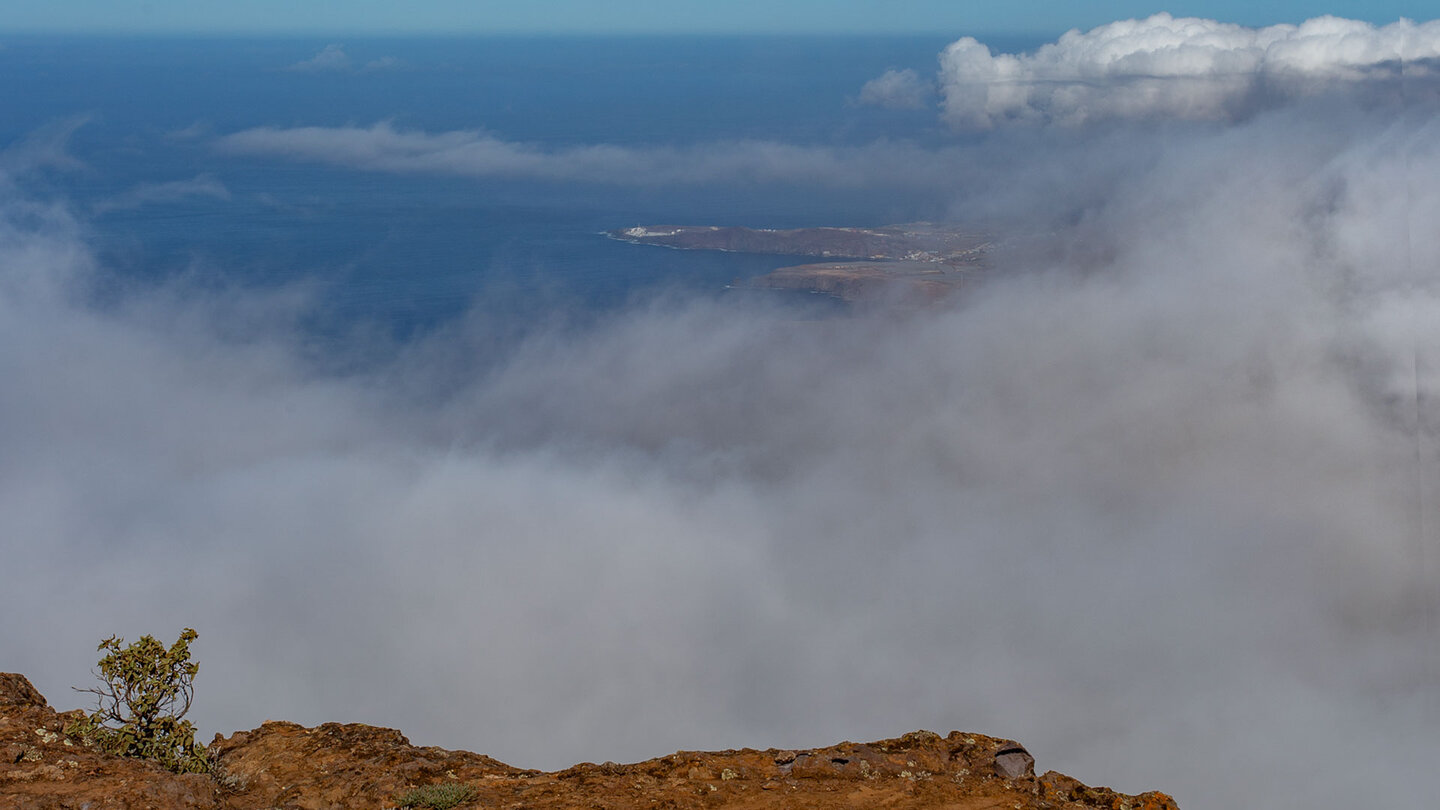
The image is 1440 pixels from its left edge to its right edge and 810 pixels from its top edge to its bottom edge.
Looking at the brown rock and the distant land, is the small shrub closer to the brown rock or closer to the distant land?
the brown rock

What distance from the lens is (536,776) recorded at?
37.6 ft

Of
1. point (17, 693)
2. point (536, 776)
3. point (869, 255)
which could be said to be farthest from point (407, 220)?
point (536, 776)

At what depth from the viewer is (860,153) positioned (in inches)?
6914

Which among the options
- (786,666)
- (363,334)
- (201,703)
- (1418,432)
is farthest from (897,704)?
(363,334)

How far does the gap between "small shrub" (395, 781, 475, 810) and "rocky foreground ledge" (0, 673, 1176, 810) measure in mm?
135

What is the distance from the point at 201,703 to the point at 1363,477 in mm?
74352

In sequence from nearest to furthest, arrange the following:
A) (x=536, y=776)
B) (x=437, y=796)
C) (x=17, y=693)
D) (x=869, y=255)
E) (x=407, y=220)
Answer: (x=437, y=796), (x=536, y=776), (x=17, y=693), (x=869, y=255), (x=407, y=220)

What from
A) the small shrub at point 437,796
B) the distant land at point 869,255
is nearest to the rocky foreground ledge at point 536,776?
the small shrub at point 437,796

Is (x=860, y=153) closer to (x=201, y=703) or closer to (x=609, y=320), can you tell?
(x=609, y=320)

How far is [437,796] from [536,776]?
144cm

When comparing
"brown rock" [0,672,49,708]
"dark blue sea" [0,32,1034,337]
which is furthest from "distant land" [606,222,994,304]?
"brown rock" [0,672,49,708]

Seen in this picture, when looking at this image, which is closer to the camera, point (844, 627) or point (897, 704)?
point (897, 704)

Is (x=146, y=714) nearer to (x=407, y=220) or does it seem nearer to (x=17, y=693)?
(x=17, y=693)

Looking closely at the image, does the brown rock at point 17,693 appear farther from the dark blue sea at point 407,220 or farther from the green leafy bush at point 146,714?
the dark blue sea at point 407,220
